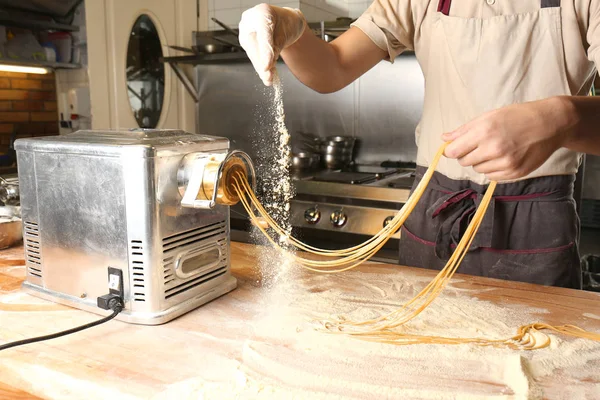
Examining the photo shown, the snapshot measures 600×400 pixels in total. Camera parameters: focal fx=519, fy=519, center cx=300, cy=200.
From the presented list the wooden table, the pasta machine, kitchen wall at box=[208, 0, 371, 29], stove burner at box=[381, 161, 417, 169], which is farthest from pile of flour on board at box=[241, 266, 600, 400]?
kitchen wall at box=[208, 0, 371, 29]

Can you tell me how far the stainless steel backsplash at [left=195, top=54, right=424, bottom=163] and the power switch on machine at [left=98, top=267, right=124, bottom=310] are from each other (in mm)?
2472

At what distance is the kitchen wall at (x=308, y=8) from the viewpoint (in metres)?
3.45

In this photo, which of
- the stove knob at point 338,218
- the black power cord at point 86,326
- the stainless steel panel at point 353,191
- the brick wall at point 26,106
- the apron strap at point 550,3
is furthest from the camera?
the brick wall at point 26,106

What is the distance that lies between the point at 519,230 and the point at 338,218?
4.02 ft

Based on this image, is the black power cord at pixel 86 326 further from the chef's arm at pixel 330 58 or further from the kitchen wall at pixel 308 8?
the kitchen wall at pixel 308 8

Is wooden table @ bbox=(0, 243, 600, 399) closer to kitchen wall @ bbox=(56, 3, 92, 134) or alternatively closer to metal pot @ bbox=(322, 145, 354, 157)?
metal pot @ bbox=(322, 145, 354, 157)

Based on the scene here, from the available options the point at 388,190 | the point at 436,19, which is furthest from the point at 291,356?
the point at 388,190

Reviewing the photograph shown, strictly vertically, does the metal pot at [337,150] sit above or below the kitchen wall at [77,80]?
below

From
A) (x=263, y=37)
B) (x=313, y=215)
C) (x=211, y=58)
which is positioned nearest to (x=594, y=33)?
(x=263, y=37)

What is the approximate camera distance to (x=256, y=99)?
146 inches

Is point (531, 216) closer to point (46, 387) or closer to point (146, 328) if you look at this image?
point (146, 328)

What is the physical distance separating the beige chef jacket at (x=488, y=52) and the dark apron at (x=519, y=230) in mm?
58

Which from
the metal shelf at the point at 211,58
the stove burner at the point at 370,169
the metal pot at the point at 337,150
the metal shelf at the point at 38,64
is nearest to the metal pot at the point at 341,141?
the metal pot at the point at 337,150

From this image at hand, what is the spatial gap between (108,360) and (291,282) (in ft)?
1.63
